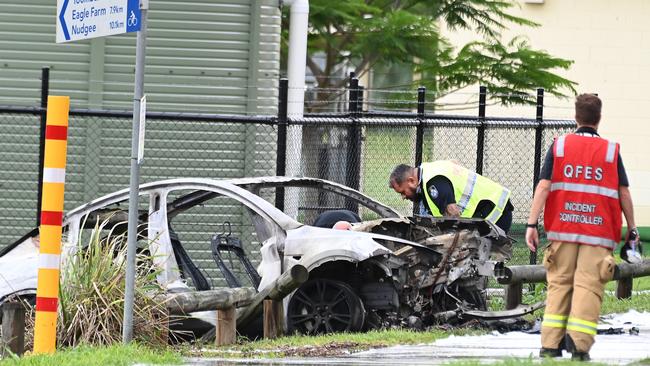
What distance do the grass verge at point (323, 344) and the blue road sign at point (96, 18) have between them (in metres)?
2.35

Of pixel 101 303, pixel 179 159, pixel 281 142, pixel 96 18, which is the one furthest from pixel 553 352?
pixel 179 159

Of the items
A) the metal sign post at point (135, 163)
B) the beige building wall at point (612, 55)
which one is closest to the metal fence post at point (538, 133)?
the metal sign post at point (135, 163)

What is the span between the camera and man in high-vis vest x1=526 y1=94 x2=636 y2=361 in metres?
8.76

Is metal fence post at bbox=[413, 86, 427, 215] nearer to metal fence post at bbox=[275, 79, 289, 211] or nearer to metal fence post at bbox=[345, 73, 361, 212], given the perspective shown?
metal fence post at bbox=[345, 73, 361, 212]

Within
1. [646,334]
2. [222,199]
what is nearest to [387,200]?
[222,199]

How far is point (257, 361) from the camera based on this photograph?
31.1 ft

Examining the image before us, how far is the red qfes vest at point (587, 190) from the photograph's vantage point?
881 centimetres

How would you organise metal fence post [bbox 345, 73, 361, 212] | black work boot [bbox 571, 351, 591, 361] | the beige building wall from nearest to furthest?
black work boot [bbox 571, 351, 591, 361] < metal fence post [bbox 345, 73, 361, 212] < the beige building wall

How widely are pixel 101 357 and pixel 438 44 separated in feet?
52.5

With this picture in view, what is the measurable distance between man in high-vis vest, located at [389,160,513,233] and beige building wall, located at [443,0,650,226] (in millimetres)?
15145

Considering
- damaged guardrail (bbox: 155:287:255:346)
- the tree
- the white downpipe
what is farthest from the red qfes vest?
the tree

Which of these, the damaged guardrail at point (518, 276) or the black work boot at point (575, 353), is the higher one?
the damaged guardrail at point (518, 276)

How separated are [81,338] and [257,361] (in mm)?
1436

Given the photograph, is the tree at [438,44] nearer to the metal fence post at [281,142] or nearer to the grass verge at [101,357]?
the metal fence post at [281,142]
